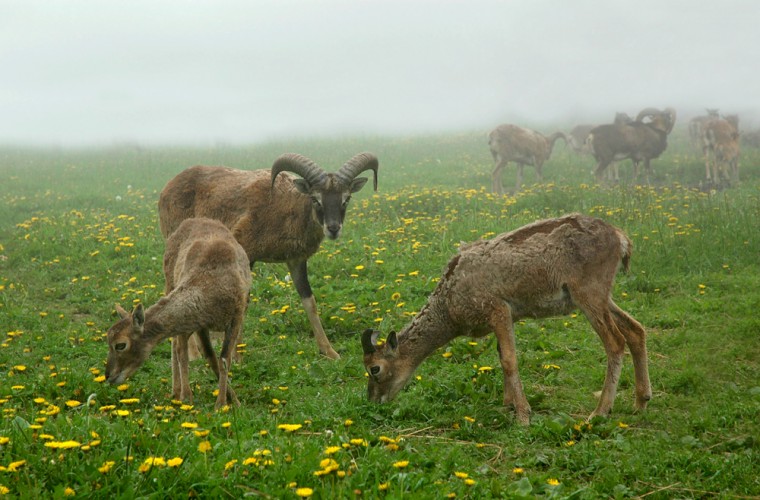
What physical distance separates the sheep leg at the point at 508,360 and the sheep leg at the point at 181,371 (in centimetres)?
300

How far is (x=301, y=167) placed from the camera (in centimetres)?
1025

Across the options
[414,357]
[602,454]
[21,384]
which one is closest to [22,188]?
[21,384]

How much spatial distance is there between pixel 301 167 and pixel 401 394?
152 inches

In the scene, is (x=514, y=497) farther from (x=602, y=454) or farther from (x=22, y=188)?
(x=22, y=188)

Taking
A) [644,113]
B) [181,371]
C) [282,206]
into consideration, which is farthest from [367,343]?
[644,113]

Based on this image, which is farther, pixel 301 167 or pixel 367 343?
pixel 301 167

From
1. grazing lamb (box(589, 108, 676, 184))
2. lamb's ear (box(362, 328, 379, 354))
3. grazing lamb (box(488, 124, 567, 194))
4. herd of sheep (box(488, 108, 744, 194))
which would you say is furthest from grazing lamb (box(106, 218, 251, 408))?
grazing lamb (box(589, 108, 676, 184))

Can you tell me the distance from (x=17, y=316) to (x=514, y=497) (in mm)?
8035

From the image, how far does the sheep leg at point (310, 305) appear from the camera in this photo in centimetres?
963

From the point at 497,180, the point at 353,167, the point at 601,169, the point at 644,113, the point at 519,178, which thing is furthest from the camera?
the point at 644,113

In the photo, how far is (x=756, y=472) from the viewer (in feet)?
17.5

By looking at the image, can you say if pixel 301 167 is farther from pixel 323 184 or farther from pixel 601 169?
pixel 601 169

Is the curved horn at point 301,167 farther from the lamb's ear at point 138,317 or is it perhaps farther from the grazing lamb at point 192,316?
the lamb's ear at point 138,317

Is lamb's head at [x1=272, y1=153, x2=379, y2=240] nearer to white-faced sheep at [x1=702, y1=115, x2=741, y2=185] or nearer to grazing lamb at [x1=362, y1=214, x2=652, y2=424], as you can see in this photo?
grazing lamb at [x1=362, y1=214, x2=652, y2=424]
